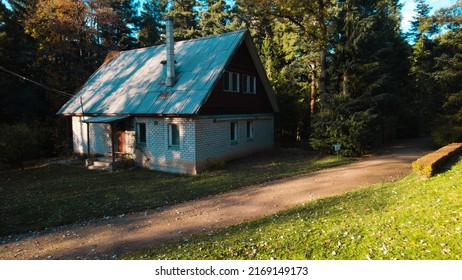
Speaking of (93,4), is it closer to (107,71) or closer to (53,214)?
(107,71)

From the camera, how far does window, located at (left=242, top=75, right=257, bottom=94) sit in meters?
19.1

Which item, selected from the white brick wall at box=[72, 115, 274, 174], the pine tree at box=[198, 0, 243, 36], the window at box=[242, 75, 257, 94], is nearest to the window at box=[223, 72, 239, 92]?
the window at box=[242, 75, 257, 94]

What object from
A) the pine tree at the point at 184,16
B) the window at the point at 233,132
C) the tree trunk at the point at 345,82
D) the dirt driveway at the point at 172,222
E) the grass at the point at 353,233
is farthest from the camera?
the pine tree at the point at 184,16

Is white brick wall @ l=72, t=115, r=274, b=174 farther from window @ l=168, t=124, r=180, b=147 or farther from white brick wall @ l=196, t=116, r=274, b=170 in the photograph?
window @ l=168, t=124, r=180, b=147

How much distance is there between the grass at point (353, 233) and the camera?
198 inches

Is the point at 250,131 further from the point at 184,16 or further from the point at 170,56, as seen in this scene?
the point at 184,16

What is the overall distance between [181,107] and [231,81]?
168 inches

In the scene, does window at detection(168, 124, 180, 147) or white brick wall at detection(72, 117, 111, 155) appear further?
white brick wall at detection(72, 117, 111, 155)

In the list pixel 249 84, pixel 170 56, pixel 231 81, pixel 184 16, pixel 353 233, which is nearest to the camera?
pixel 353 233

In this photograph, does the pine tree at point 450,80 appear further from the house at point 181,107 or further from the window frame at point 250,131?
the window frame at point 250,131

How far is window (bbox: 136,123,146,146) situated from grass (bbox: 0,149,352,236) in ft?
5.63

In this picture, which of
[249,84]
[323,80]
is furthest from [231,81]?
[323,80]

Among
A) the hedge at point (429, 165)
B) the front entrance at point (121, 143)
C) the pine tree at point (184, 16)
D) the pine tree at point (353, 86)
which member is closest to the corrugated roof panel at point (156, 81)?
the front entrance at point (121, 143)

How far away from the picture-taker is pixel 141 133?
56.0ft
